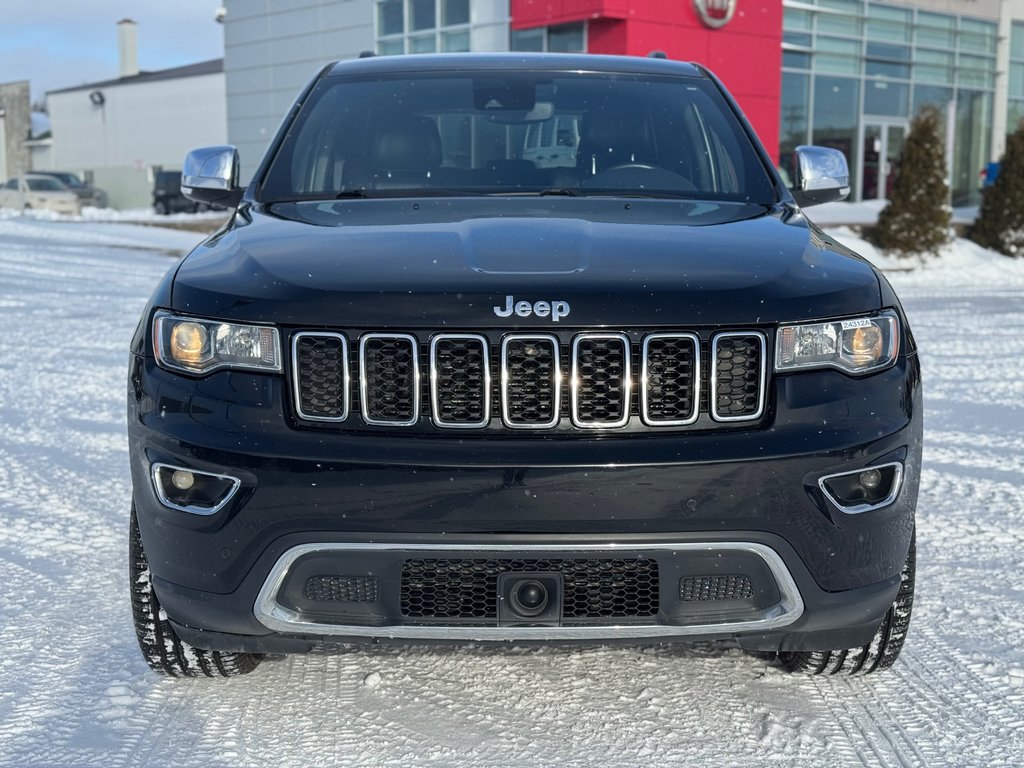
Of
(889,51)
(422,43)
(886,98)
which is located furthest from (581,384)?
(889,51)

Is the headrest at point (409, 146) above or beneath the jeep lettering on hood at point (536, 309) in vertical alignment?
above

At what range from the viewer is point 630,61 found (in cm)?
428

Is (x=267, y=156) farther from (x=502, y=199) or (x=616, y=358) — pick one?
(x=616, y=358)

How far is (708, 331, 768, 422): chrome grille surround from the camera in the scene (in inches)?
98.6

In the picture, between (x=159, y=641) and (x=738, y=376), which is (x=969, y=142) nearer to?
(x=738, y=376)

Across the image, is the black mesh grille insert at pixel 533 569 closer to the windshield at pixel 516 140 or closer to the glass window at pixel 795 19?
the windshield at pixel 516 140

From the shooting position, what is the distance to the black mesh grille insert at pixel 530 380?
2.49 metres

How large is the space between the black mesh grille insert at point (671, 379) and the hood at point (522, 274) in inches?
2.1

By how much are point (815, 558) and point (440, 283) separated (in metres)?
1.00

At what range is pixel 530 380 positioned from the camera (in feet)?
8.20

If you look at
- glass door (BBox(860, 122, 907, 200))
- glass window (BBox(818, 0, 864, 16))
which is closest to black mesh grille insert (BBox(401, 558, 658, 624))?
glass window (BBox(818, 0, 864, 16))

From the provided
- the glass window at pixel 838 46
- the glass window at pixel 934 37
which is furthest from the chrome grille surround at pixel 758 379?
the glass window at pixel 934 37

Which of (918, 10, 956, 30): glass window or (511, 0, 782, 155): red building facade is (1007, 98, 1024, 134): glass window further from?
(511, 0, 782, 155): red building facade

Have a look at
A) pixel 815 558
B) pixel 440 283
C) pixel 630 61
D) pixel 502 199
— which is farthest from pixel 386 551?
pixel 630 61
